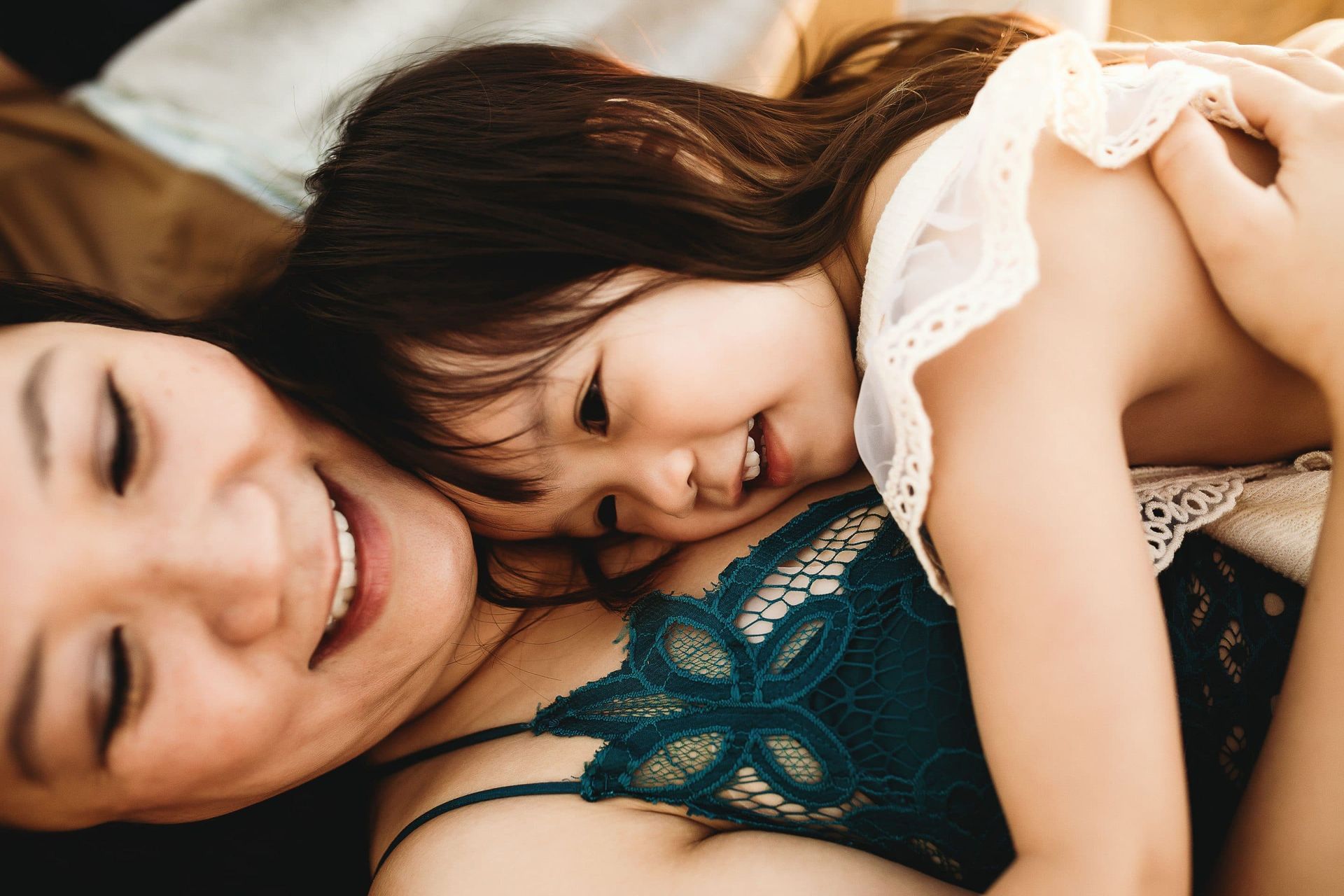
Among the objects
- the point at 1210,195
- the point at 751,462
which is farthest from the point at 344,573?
the point at 1210,195

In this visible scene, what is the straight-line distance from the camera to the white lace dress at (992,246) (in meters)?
0.59

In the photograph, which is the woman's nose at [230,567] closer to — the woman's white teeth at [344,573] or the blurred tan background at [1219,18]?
the woman's white teeth at [344,573]

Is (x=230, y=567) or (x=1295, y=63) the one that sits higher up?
(x=1295, y=63)

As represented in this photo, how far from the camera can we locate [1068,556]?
1.86 feet

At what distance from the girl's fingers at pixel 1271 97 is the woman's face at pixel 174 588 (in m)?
0.82

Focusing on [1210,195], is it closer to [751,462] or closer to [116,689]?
[751,462]

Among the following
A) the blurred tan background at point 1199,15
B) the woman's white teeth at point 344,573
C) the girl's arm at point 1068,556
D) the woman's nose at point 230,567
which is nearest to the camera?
the girl's arm at point 1068,556

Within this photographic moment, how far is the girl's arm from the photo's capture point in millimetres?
557

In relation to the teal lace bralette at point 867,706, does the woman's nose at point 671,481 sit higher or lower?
higher

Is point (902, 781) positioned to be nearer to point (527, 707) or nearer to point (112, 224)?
point (527, 707)

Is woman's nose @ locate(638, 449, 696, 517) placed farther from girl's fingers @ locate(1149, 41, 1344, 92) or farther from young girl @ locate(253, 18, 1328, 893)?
girl's fingers @ locate(1149, 41, 1344, 92)

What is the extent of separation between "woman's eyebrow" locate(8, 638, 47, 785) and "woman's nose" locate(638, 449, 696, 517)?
19.5 inches

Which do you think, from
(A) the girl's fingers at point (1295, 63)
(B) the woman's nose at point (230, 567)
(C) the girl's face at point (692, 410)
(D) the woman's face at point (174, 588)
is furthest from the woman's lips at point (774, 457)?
(A) the girl's fingers at point (1295, 63)

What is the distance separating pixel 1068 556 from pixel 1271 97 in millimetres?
458
